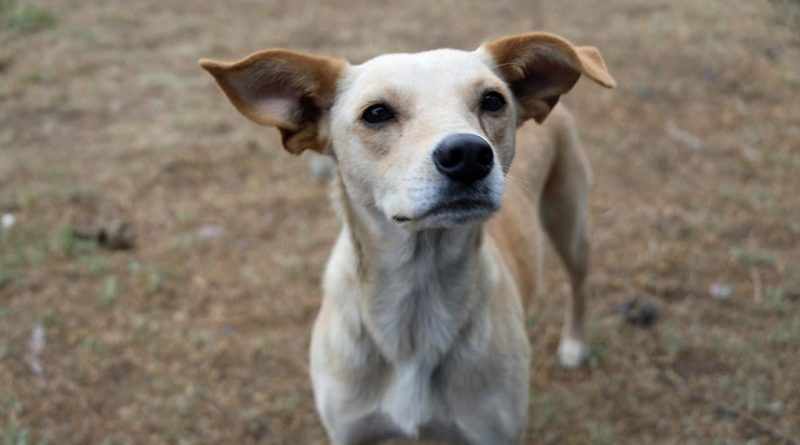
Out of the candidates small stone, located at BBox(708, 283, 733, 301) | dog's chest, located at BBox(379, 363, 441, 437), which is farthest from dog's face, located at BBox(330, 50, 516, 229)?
small stone, located at BBox(708, 283, 733, 301)

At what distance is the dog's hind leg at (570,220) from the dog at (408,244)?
2.99 ft

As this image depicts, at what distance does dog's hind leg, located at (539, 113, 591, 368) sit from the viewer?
400 cm

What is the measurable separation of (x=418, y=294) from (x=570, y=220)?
1.46 meters

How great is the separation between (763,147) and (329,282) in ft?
14.7

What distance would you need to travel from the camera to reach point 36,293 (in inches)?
187

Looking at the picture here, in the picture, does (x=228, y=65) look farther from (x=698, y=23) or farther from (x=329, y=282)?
(x=698, y=23)

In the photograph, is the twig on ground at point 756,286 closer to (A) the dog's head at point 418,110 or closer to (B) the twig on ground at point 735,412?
(B) the twig on ground at point 735,412

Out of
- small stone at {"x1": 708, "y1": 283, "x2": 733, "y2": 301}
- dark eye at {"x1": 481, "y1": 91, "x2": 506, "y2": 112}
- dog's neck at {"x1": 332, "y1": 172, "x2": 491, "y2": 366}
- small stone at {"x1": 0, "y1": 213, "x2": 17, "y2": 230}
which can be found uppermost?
dark eye at {"x1": 481, "y1": 91, "x2": 506, "y2": 112}

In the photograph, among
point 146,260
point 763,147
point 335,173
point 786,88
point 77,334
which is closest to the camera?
point 335,173

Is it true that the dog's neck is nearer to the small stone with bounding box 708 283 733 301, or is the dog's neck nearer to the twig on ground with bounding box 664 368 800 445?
the twig on ground with bounding box 664 368 800 445

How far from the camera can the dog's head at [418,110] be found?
7.68 feet

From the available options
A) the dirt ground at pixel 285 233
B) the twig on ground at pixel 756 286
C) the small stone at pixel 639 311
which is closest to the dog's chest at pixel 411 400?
the dirt ground at pixel 285 233

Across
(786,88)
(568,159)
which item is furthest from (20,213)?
(786,88)

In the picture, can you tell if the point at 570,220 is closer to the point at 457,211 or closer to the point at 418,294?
the point at 418,294
